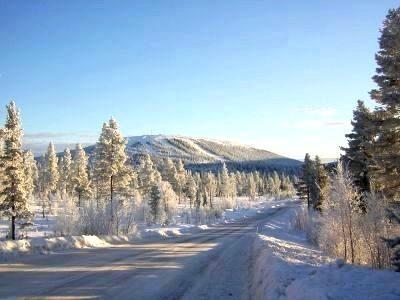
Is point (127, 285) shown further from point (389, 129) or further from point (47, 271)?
point (389, 129)

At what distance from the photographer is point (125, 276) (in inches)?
555

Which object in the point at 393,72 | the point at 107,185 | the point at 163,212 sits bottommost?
the point at 163,212

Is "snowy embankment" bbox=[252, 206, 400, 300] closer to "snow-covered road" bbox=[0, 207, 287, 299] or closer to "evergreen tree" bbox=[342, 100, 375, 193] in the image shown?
"snow-covered road" bbox=[0, 207, 287, 299]

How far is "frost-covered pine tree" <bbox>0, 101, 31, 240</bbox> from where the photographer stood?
1529 inches

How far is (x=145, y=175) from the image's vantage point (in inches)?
3332

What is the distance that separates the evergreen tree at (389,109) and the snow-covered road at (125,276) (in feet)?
26.2

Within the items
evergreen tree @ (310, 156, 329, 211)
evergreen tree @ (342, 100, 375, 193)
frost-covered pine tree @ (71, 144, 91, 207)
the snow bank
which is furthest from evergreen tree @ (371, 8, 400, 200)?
frost-covered pine tree @ (71, 144, 91, 207)

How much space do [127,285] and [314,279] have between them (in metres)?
5.34

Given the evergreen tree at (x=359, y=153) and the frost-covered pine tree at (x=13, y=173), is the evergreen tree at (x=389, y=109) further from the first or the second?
the frost-covered pine tree at (x=13, y=173)

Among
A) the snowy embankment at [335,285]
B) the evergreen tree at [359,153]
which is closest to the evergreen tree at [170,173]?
the evergreen tree at [359,153]

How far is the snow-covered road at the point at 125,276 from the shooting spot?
11516 mm

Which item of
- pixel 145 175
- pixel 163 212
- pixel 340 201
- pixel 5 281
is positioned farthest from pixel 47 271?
pixel 145 175

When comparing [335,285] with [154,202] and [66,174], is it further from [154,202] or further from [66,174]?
[66,174]

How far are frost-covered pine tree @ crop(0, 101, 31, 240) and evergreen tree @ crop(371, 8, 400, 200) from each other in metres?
29.7
